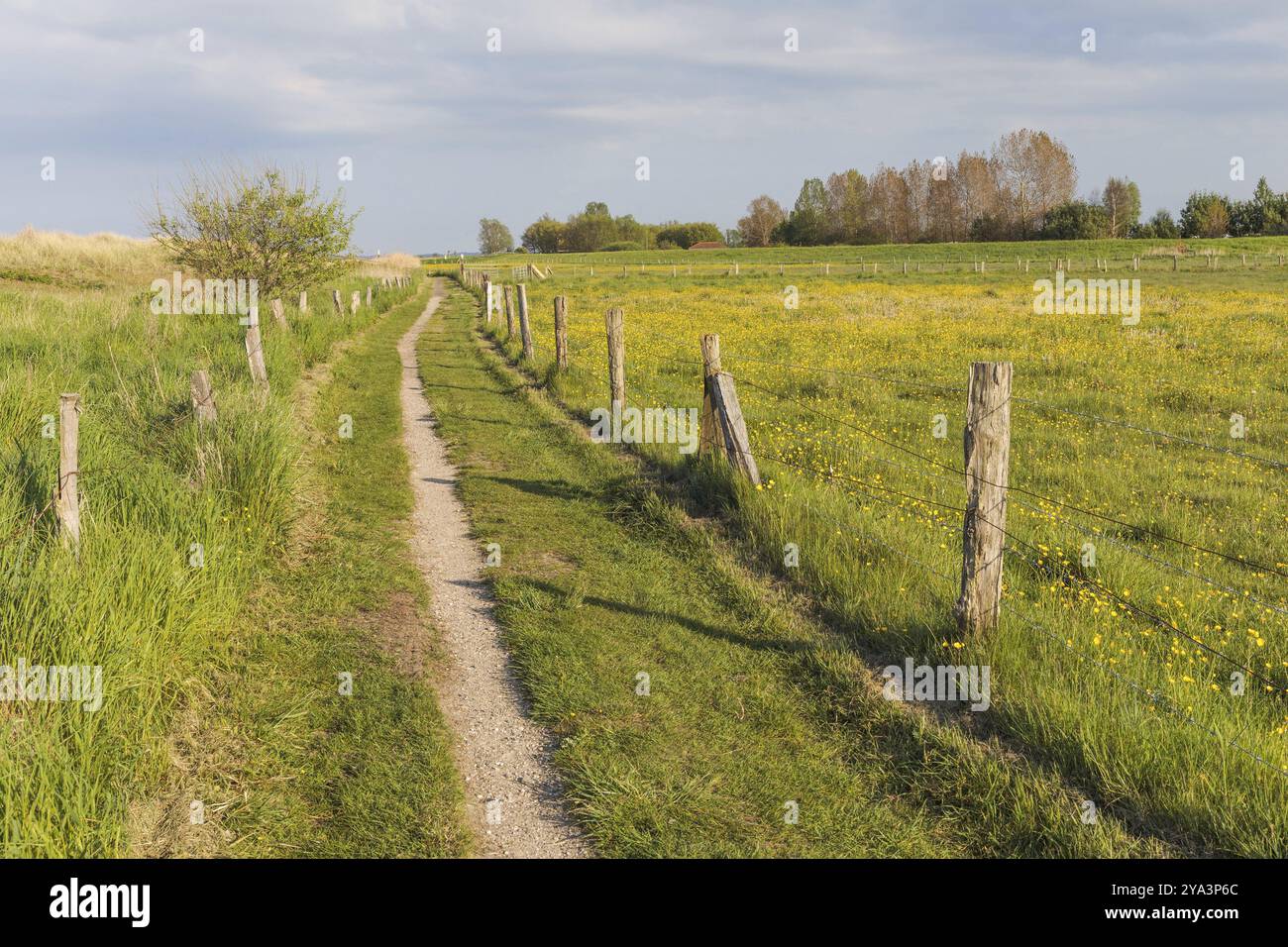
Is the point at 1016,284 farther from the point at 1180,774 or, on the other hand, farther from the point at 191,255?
the point at 1180,774

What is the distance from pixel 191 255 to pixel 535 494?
20.3 meters

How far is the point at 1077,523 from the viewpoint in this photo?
8492 mm

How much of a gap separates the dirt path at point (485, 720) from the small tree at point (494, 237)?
186120 millimetres

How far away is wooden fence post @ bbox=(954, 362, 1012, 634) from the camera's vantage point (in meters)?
5.23

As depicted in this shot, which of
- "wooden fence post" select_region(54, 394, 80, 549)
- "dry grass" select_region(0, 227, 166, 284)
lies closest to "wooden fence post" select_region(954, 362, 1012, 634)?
"wooden fence post" select_region(54, 394, 80, 549)

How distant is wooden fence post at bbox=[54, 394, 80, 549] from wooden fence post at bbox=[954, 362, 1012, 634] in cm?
553

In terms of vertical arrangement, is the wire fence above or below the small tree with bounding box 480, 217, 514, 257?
below

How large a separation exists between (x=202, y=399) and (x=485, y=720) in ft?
16.1

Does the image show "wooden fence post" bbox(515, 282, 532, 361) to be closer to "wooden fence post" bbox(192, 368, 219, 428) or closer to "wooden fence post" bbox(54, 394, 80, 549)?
"wooden fence post" bbox(192, 368, 219, 428)

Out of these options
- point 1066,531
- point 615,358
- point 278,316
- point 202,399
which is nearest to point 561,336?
point 615,358

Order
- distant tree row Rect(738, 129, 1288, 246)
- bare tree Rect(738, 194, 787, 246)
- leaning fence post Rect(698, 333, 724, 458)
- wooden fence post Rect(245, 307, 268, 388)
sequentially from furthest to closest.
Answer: bare tree Rect(738, 194, 787, 246)
distant tree row Rect(738, 129, 1288, 246)
wooden fence post Rect(245, 307, 268, 388)
leaning fence post Rect(698, 333, 724, 458)

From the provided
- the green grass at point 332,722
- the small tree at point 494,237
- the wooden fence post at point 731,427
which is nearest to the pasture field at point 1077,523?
the wooden fence post at point 731,427
